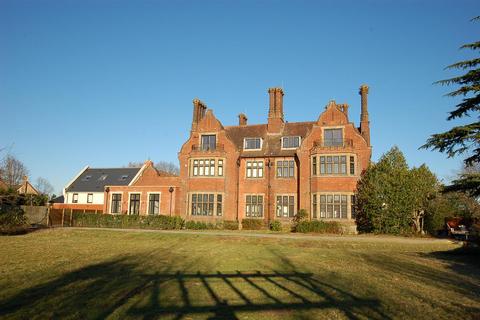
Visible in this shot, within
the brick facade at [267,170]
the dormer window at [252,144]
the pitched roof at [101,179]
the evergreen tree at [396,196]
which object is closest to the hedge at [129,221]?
the brick facade at [267,170]

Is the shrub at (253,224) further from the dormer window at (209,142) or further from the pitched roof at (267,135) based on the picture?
the dormer window at (209,142)

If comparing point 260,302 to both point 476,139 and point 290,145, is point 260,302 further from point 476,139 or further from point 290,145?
point 290,145

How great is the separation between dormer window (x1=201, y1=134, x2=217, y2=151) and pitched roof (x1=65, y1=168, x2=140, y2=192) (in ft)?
62.4

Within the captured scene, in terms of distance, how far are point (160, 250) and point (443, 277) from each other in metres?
12.2

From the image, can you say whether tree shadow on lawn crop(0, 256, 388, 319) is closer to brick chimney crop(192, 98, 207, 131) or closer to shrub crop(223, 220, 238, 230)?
shrub crop(223, 220, 238, 230)

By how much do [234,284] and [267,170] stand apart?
25947 millimetres

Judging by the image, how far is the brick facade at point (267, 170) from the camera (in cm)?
3238

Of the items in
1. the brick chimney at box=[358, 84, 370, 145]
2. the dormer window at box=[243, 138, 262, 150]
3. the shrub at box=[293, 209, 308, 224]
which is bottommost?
the shrub at box=[293, 209, 308, 224]

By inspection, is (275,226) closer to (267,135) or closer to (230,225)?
(230,225)

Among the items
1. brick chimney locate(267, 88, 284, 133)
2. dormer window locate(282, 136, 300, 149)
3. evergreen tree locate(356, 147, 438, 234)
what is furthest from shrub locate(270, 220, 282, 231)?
brick chimney locate(267, 88, 284, 133)

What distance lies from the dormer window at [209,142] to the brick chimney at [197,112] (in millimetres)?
1554

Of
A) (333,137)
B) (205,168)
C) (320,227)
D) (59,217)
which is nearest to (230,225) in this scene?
(205,168)

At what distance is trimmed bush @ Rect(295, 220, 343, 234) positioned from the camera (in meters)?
29.9

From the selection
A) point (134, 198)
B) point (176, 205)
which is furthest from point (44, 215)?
point (176, 205)
